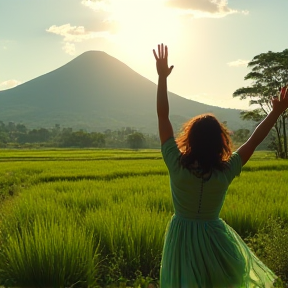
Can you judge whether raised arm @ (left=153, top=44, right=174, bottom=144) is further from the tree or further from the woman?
the tree

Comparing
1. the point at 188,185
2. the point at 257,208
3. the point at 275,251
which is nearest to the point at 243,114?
the point at 257,208

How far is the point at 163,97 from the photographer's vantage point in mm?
2592

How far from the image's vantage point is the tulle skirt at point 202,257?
2562 mm

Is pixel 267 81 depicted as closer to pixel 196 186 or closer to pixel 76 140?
pixel 196 186

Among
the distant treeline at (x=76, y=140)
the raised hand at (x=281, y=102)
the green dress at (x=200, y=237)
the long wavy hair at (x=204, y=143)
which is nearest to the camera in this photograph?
the long wavy hair at (x=204, y=143)

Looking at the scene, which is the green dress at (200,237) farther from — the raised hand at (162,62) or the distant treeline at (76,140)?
the distant treeline at (76,140)

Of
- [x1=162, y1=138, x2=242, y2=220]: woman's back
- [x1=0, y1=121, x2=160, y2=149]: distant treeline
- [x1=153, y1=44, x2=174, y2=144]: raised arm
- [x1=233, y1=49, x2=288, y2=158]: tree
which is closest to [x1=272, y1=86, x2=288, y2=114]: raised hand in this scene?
[x1=162, y1=138, x2=242, y2=220]: woman's back

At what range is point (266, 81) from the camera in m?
31.4

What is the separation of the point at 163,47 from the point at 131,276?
2.67m

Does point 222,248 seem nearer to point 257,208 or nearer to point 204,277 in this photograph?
point 204,277

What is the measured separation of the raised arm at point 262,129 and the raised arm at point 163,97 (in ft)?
1.62

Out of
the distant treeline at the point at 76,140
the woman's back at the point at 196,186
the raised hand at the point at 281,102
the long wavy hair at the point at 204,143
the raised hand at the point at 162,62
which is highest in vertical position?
the raised hand at the point at 162,62

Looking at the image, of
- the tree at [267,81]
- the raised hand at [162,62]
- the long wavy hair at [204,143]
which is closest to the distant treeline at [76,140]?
the tree at [267,81]

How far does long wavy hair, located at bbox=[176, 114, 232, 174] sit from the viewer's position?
7.70 feet
